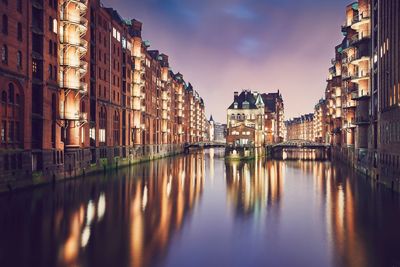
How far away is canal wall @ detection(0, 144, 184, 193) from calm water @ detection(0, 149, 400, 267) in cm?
199

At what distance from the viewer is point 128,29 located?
9231cm

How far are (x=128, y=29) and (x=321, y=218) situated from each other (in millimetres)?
73663

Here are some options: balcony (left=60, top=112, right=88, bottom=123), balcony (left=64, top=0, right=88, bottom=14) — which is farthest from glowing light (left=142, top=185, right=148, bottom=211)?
balcony (left=64, top=0, right=88, bottom=14)

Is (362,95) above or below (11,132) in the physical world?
above

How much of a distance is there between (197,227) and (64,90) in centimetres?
3435

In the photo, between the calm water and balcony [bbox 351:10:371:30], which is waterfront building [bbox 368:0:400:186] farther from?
the calm water

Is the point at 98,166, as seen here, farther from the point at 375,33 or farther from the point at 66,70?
the point at 375,33

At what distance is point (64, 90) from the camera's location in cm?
5400

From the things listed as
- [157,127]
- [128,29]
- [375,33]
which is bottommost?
[157,127]

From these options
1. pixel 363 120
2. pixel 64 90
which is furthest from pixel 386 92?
pixel 64 90

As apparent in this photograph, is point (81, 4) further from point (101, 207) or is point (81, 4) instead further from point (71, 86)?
point (101, 207)

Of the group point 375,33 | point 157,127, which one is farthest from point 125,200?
point 157,127

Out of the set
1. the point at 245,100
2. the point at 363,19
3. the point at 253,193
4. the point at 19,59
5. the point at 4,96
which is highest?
the point at 363,19

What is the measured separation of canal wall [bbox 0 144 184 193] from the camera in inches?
1671
